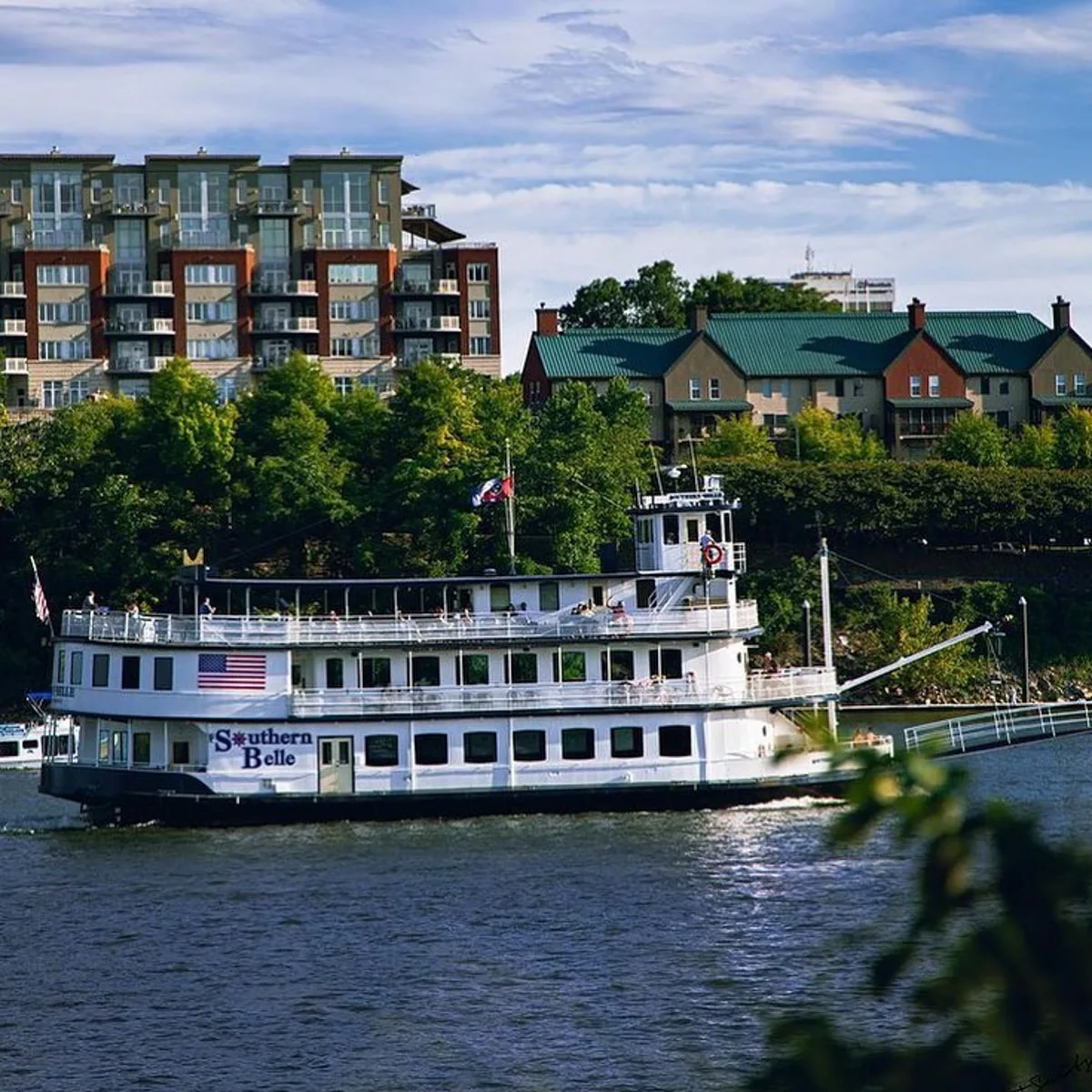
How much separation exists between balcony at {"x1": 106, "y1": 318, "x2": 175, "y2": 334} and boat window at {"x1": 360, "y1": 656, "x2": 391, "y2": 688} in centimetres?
6022

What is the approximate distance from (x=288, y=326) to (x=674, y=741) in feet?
209

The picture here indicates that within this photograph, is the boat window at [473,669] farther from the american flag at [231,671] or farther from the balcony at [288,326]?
the balcony at [288,326]

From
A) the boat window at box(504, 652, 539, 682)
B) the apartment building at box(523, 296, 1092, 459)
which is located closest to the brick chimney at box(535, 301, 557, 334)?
the apartment building at box(523, 296, 1092, 459)

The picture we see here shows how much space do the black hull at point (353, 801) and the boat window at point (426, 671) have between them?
3036 mm

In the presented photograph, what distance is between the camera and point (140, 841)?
4922cm

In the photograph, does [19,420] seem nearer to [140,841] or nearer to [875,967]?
[140,841]

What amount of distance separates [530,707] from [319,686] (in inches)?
191

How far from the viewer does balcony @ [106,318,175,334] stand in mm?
109438

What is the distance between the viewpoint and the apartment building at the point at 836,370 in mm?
111938

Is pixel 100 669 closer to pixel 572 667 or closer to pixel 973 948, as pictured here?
pixel 572 667

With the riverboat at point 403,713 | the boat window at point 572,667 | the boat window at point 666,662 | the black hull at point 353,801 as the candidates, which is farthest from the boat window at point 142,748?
the boat window at point 666,662

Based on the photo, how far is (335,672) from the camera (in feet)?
171

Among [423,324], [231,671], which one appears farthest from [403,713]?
[423,324]

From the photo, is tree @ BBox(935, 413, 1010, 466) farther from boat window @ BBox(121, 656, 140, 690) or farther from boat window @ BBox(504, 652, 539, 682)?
boat window @ BBox(121, 656, 140, 690)
